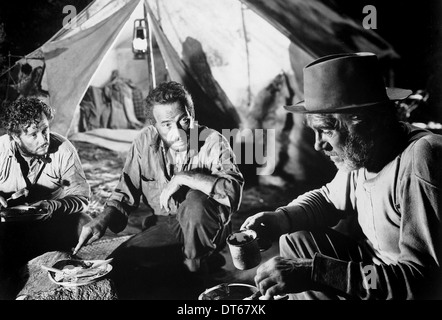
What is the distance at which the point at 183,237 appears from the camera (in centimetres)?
359

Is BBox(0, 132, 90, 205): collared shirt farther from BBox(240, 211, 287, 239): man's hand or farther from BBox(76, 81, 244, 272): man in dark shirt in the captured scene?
BBox(240, 211, 287, 239): man's hand

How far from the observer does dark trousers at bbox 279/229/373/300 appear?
3.24m

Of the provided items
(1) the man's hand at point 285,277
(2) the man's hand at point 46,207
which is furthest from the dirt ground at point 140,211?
(1) the man's hand at point 285,277

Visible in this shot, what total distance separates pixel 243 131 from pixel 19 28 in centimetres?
209

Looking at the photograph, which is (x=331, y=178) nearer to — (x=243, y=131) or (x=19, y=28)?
(x=243, y=131)

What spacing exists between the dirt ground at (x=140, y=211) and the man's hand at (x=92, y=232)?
0.08 m

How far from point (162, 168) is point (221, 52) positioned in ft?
3.51

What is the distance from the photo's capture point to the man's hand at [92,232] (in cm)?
367

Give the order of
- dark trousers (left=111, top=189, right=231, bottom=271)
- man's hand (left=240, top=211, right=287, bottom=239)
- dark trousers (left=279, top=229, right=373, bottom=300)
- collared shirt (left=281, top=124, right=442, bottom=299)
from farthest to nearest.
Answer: dark trousers (left=111, top=189, right=231, bottom=271), man's hand (left=240, top=211, right=287, bottom=239), dark trousers (left=279, top=229, right=373, bottom=300), collared shirt (left=281, top=124, right=442, bottom=299)

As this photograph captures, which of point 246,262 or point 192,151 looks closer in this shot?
point 246,262

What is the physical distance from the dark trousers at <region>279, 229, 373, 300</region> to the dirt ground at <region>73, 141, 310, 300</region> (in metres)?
0.25

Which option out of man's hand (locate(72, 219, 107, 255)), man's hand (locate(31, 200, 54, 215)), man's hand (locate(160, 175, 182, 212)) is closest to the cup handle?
man's hand (locate(160, 175, 182, 212))
